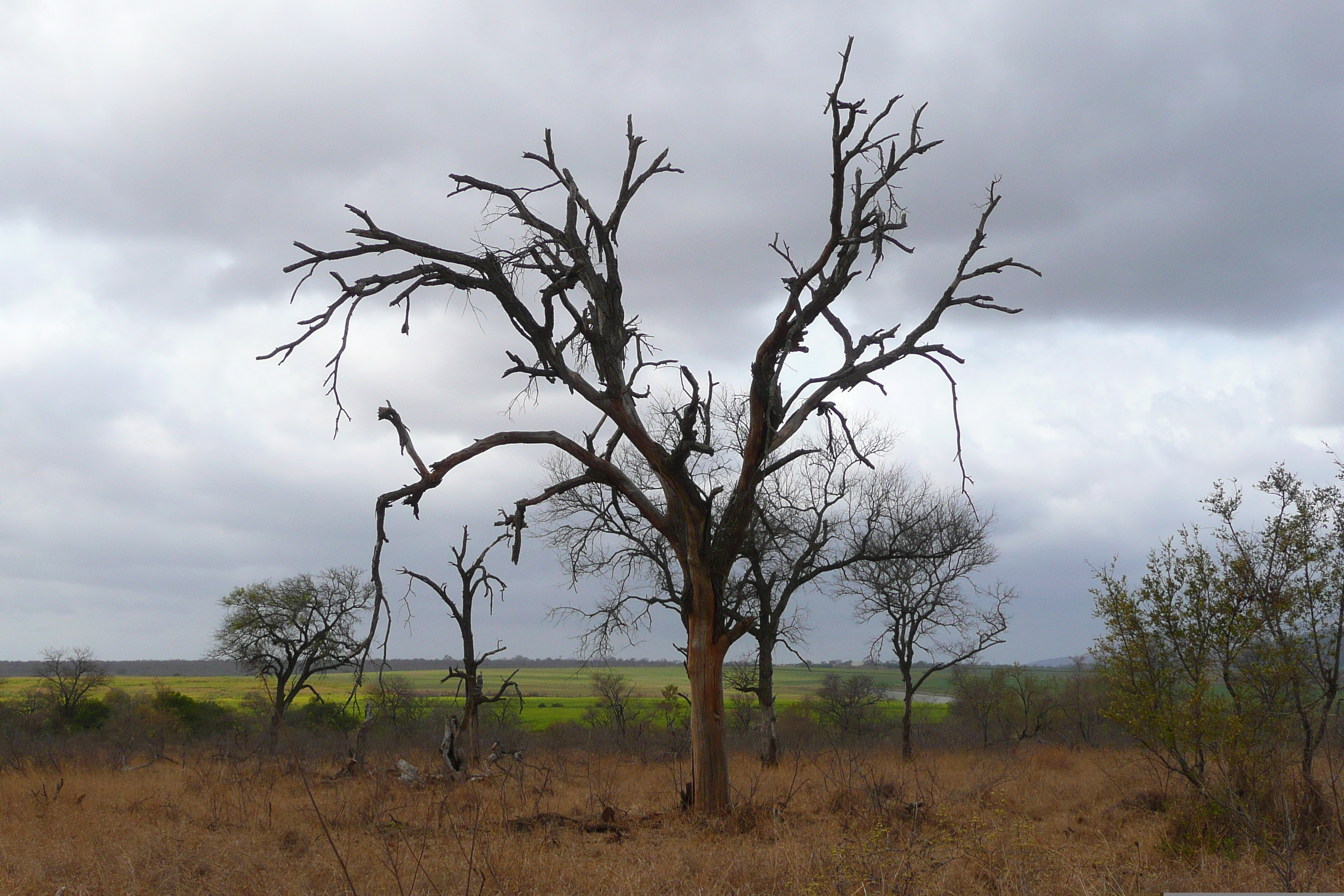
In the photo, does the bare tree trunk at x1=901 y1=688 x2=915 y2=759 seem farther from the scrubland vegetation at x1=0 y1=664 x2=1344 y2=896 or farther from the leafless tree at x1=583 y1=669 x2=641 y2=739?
the leafless tree at x1=583 y1=669 x2=641 y2=739

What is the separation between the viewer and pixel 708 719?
1109cm

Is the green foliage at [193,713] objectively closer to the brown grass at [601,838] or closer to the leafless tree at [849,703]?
the brown grass at [601,838]

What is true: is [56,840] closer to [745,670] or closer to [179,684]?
[745,670]

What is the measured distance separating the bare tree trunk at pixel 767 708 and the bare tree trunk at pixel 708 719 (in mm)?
10584

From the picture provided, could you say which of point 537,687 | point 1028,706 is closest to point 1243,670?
point 1028,706

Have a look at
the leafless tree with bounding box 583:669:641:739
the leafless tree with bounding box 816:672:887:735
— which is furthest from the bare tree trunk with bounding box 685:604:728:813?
the leafless tree with bounding box 816:672:887:735

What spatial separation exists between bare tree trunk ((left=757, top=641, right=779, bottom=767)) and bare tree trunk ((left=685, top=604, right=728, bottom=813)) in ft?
→ 34.7

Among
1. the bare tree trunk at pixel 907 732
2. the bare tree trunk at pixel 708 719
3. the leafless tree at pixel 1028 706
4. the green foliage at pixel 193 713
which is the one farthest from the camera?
the green foliage at pixel 193 713

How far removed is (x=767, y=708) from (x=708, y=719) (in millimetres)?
11941

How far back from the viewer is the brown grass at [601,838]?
24.4ft

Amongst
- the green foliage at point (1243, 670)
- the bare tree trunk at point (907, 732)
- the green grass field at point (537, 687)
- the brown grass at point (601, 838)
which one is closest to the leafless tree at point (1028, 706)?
the green grass field at point (537, 687)

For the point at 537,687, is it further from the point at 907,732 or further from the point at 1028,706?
the point at 907,732

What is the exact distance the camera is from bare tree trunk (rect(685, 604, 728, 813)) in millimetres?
11070

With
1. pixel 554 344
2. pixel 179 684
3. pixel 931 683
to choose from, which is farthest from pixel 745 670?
pixel 931 683
